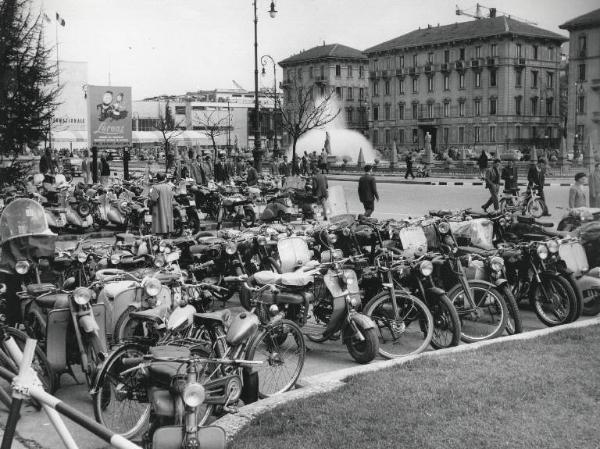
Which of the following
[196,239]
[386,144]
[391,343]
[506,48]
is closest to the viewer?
[391,343]

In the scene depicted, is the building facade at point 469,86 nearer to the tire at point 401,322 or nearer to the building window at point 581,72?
the building window at point 581,72

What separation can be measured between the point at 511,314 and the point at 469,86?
7201cm

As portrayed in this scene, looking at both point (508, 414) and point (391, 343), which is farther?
point (391, 343)

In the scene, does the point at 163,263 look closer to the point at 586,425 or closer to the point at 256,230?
the point at 256,230

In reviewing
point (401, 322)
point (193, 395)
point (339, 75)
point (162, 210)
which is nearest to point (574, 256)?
point (401, 322)

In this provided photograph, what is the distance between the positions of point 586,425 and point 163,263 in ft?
14.5

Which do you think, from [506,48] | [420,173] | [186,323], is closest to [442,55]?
[506,48]

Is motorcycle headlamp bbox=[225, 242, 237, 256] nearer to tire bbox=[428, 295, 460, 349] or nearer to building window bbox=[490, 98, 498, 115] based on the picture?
tire bbox=[428, 295, 460, 349]

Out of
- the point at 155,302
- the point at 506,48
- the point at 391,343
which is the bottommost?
the point at 391,343

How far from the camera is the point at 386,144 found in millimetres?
89375

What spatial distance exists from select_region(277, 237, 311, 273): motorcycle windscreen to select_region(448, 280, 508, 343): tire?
193 centimetres

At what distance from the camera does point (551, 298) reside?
8.39m

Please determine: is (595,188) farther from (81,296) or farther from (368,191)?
(81,296)

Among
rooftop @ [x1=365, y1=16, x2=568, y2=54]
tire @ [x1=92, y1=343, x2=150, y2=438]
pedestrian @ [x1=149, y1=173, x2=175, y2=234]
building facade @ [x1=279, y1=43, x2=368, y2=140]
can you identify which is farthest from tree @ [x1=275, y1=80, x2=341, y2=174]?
tire @ [x1=92, y1=343, x2=150, y2=438]
